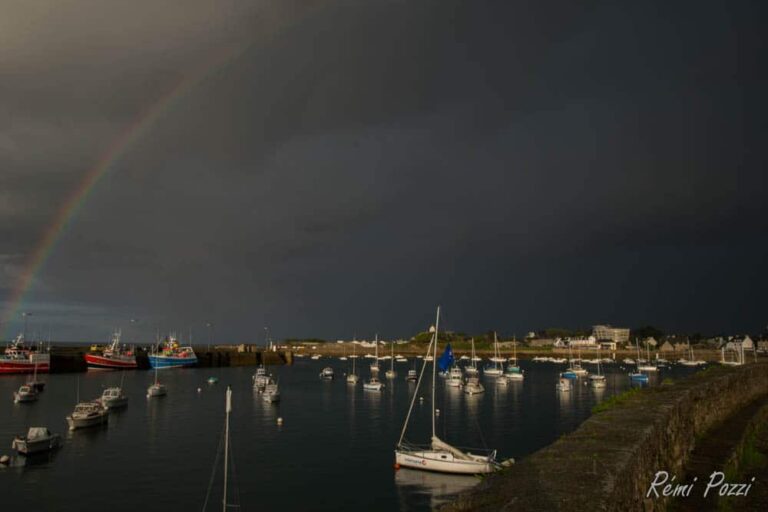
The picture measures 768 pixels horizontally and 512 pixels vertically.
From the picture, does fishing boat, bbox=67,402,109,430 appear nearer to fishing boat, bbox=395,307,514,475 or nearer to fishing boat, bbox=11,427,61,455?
fishing boat, bbox=11,427,61,455

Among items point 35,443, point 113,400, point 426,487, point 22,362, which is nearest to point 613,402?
point 426,487

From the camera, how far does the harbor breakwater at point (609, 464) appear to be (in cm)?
826

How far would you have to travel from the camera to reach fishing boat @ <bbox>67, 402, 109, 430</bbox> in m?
59.8

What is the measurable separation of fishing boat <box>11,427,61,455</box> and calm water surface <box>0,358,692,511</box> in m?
1.03

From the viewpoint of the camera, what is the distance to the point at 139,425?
65562 mm

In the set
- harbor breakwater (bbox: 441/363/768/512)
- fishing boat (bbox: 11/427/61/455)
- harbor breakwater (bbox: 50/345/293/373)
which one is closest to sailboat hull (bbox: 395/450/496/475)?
harbor breakwater (bbox: 441/363/768/512)

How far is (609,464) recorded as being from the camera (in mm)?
9508

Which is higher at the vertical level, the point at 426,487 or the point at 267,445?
the point at 426,487

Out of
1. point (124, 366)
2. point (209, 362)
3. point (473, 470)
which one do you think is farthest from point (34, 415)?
point (209, 362)

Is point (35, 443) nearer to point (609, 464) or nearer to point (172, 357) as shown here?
point (609, 464)

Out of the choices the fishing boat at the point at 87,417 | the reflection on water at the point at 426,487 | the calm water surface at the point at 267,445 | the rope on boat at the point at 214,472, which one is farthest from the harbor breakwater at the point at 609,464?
the fishing boat at the point at 87,417

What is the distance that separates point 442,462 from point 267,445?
19.0m

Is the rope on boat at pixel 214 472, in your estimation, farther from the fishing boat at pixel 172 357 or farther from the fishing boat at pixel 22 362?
the fishing boat at pixel 172 357

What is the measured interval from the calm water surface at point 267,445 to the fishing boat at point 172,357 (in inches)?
2448
